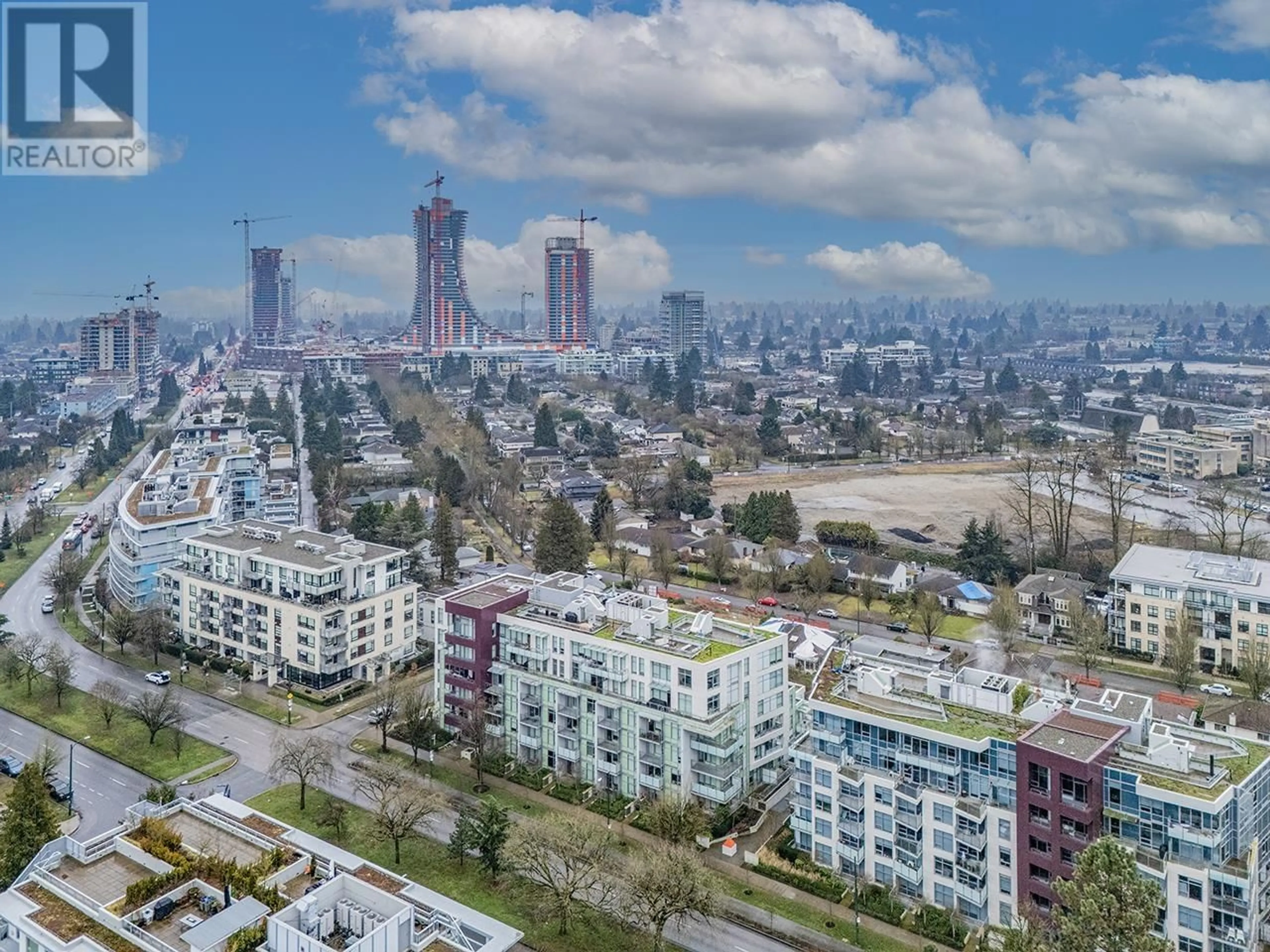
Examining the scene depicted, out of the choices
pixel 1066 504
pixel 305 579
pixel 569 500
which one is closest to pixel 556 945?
pixel 305 579

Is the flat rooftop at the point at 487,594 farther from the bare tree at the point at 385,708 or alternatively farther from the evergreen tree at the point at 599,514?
the evergreen tree at the point at 599,514

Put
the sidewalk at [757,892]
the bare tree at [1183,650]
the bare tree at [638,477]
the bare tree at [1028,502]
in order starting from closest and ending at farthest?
1. the sidewalk at [757,892]
2. the bare tree at [1183,650]
3. the bare tree at [1028,502]
4. the bare tree at [638,477]

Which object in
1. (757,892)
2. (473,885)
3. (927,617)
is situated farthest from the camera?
(927,617)

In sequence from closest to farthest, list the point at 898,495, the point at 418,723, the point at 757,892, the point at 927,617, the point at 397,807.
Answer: the point at 757,892
the point at 397,807
the point at 418,723
the point at 927,617
the point at 898,495

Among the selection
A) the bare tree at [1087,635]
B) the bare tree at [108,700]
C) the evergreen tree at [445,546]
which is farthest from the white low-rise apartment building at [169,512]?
the bare tree at [1087,635]

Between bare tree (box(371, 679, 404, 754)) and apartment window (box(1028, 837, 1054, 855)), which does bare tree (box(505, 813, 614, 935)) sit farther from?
bare tree (box(371, 679, 404, 754))

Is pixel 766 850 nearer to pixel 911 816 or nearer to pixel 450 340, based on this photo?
pixel 911 816

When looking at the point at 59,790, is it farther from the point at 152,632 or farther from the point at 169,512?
the point at 169,512

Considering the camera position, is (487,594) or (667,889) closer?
(667,889)

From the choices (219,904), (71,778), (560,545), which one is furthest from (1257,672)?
(71,778)
